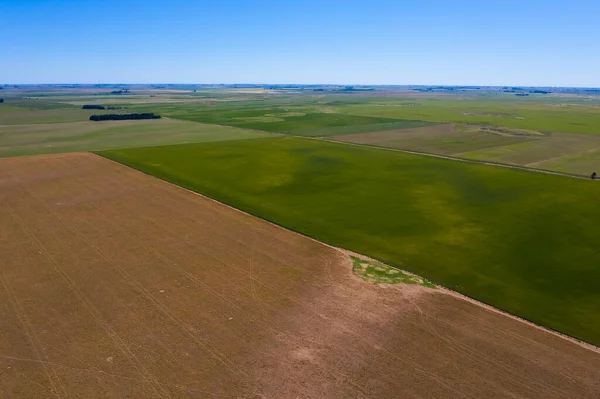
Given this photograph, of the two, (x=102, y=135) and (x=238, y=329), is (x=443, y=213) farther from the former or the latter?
(x=102, y=135)

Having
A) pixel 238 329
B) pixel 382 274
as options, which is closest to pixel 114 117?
pixel 382 274

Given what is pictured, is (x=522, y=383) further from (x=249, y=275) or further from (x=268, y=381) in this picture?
(x=249, y=275)

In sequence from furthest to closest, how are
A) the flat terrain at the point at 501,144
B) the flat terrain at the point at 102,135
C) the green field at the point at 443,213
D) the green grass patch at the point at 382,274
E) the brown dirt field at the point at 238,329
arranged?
1. the flat terrain at the point at 102,135
2. the flat terrain at the point at 501,144
3. the green grass patch at the point at 382,274
4. the green field at the point at 443,213
5. the brown dirt field at the point at 238,329

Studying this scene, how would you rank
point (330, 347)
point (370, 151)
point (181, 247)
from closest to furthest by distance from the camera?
point (330, 347)
point (181, 247)
point (370, 151)

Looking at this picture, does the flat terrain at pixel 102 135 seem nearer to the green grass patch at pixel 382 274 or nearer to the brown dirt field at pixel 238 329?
the brown dirt field at pixel 238 329

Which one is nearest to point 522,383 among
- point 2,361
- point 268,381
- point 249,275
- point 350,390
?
point 350,390

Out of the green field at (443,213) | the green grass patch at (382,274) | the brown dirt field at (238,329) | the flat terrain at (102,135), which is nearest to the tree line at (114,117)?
the flat terrain at (102,135)
